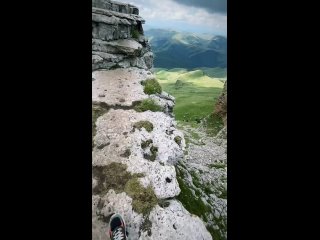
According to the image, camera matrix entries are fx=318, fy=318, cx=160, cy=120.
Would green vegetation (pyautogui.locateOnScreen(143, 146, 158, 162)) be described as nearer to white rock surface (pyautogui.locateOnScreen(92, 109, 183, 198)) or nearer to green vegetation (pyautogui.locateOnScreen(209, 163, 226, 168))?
white rock surface (pyautogui.locateOnScreen(92, 109, 183, 198))

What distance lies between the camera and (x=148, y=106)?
8.34 metres

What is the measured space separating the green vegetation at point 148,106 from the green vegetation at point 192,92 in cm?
723

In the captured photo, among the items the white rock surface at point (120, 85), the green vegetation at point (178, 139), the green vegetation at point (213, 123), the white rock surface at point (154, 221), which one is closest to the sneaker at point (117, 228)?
the white rock surface at point (154, 221)

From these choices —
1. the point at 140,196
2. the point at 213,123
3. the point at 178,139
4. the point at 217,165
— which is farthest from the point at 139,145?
the point at 213,123

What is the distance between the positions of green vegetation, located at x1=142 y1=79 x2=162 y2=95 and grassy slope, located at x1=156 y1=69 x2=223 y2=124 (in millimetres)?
6114

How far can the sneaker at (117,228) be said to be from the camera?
4.98m

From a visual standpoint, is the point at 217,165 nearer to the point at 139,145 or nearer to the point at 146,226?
the point at 139,145

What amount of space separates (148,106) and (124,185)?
273 cm

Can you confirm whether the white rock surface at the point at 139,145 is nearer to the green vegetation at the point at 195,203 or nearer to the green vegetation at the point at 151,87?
the green vegetation at the point at 195,203

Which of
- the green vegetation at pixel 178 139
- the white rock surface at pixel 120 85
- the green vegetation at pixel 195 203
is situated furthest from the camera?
the white rock surface at pixel 120 85
